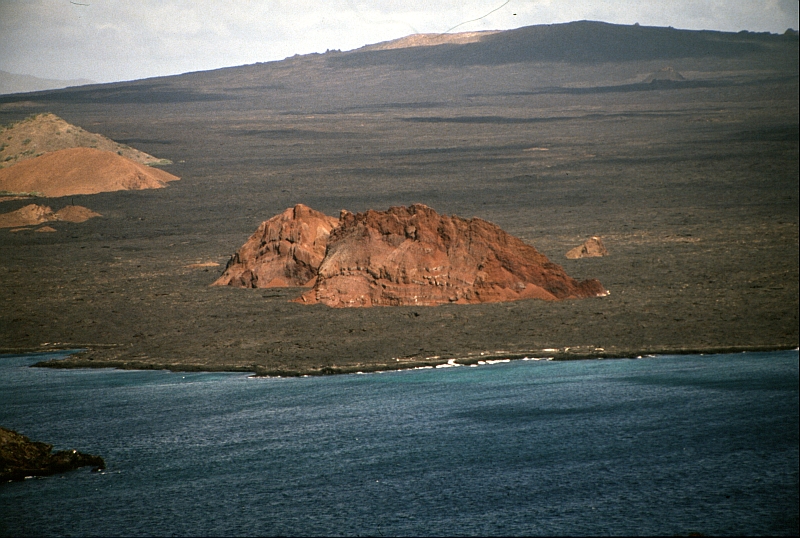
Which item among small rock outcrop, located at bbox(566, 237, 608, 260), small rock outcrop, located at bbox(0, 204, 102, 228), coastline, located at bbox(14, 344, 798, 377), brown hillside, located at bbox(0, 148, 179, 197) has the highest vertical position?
brown hillside, located at bbox(0, 148, 179, 197)

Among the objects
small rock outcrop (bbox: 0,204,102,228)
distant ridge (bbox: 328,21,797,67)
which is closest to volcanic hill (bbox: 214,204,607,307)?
small rock outcrop (bbox: 0,204,102,228)

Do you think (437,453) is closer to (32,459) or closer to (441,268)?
(32,459)

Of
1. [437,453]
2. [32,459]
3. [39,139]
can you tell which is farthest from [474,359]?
[39,139]

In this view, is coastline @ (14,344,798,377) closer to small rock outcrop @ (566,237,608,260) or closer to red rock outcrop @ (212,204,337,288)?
red rock outcrop @ (212,204,337,288)

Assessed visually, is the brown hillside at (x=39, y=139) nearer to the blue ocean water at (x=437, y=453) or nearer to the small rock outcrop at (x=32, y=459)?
the blue ocean water at (x=437, y=453)

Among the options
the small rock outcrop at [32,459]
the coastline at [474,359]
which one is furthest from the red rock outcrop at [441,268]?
the small rock outcrop at [32,459]

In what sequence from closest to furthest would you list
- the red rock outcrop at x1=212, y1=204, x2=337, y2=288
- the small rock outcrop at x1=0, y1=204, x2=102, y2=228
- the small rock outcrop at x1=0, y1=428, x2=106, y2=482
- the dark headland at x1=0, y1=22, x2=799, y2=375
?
the small rock outcrop at x1=0, y1=428, x2=106, y2=482 → the dark headland at x1=0, y1=22, x2=799, y2=375 → the red rock outcrop at x1=212, y1=204, x2=337, y2=288 → the small rock outcrop at x1=0, y1=204, x2=102, y2=228

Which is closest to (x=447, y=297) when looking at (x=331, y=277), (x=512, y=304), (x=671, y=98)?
(x=512, y=304)
